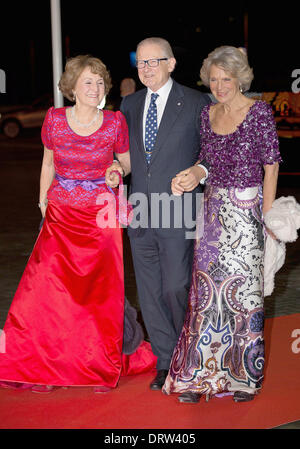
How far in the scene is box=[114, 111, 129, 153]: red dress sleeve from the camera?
4512 millimetres

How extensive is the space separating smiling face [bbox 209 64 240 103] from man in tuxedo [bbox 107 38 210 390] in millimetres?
296

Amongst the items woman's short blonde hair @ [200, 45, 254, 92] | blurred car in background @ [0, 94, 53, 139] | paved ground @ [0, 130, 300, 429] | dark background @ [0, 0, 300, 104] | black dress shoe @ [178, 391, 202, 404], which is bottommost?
black dress shoe @ [178, 391, 202, 404]

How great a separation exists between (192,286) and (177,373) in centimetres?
51

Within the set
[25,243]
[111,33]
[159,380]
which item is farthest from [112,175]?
[111,33]

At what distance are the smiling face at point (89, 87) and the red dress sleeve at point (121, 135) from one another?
0.54ft

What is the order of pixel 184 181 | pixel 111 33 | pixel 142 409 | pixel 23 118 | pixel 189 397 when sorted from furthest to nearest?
pixel 111 33, pixel 23 118, pixel 189 397, pixel 142 409, pixel 184 181

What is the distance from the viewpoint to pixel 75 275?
15.1 feet

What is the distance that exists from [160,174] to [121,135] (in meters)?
0.35

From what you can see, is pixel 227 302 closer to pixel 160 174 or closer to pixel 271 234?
pixel 271 234

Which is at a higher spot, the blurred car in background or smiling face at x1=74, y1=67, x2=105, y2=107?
the blurred car in background

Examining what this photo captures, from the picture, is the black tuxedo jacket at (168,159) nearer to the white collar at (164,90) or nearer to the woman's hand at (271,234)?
the white collar at (164,90)

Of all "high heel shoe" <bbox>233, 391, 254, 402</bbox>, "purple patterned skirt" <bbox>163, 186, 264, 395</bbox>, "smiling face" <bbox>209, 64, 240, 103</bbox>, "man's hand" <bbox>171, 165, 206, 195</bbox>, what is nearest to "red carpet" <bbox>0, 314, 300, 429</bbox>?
"high heel shoe" <bbox>233, 391, 254, 402</bbox>

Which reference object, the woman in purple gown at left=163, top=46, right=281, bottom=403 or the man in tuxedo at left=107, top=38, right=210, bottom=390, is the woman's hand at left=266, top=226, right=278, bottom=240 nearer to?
the woman in purple gown at left=163, top=46, right=281, bottom=403
